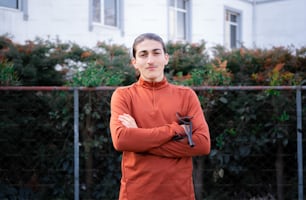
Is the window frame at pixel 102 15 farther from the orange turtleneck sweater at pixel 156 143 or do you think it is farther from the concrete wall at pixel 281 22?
the orange turtleneck sweater at pixel 156 143

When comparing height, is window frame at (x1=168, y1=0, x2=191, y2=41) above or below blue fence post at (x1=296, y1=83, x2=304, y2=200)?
above

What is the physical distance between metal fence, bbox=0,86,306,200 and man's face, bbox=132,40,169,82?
1.57m

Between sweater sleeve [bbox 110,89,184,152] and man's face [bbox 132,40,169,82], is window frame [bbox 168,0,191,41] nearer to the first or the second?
man's face [bbox 132,40,169,82]

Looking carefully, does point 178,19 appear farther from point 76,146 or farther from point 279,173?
point 76,146

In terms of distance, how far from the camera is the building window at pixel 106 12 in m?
10.4

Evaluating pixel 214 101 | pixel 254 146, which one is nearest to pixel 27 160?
pixel 214 101

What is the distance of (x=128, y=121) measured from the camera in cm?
224

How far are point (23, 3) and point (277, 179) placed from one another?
288 inches

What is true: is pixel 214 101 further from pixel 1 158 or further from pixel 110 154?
pixel 1 158

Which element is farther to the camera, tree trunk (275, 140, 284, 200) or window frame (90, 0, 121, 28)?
window frame (90, 0, 121, 28)

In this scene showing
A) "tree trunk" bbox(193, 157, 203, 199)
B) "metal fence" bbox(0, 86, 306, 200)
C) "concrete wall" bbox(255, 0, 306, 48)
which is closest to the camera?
"metal fence" bbox(0, 86, 306, 200)

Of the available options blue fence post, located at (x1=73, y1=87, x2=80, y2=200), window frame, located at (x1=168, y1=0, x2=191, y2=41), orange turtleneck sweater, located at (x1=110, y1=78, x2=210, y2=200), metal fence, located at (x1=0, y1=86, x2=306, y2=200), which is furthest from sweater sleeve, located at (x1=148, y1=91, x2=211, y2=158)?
window frame, located at (x1=168, y1=0, x2=191, y2=41)

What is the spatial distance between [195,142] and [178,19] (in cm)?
1117

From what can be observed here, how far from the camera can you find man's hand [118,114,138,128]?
2.23 m
